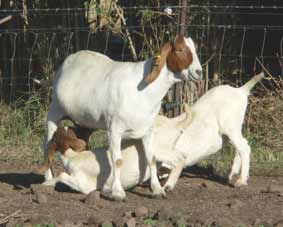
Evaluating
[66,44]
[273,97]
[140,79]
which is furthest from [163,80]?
[66,44]

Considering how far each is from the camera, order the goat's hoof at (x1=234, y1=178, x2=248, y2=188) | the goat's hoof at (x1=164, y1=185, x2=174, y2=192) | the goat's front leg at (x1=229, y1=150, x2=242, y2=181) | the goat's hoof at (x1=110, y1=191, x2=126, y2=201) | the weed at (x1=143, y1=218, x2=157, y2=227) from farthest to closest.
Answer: the goat's front leg at (x1=229, y1=150, x2=242, y2=181) → the goat's hoof at (x1=234, y1=178, x2=248, y2=188) → the goat's hoof at (x1=164, y1=185, x2=174, y2=192) → the goat's hoof at (x1=110, y1=191, x2=126, y2=201) → the weed at (x1=143, y1=218, x2=157, y2=227)

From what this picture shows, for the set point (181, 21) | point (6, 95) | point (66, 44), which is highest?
point (181, 21)

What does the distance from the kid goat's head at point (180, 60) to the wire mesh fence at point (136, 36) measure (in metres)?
3.23

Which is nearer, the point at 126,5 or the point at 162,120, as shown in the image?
the point at 162,120

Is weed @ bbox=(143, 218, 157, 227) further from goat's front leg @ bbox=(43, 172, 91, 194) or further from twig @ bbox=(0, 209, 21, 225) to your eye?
goat's front leg @ bbox=(43, 172, 91, 194)

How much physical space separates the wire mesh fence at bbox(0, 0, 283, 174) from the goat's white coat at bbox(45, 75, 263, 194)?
7.72 feet

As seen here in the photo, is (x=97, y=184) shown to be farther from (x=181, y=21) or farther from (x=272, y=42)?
(x=272, y=42)

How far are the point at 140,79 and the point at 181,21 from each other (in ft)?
10.5

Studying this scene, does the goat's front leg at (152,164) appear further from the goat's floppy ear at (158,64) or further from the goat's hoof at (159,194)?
the goat's floppy ear at (158,64)

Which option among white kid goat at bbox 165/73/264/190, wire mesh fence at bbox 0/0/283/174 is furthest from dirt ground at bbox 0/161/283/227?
wire mesh fence at bbox 0/0/283/174

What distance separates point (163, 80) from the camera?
27.8 ft

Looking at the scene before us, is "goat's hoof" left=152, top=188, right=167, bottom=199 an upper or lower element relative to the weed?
lower

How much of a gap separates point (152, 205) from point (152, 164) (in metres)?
0.56

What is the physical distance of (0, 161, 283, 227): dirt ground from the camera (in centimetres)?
739
